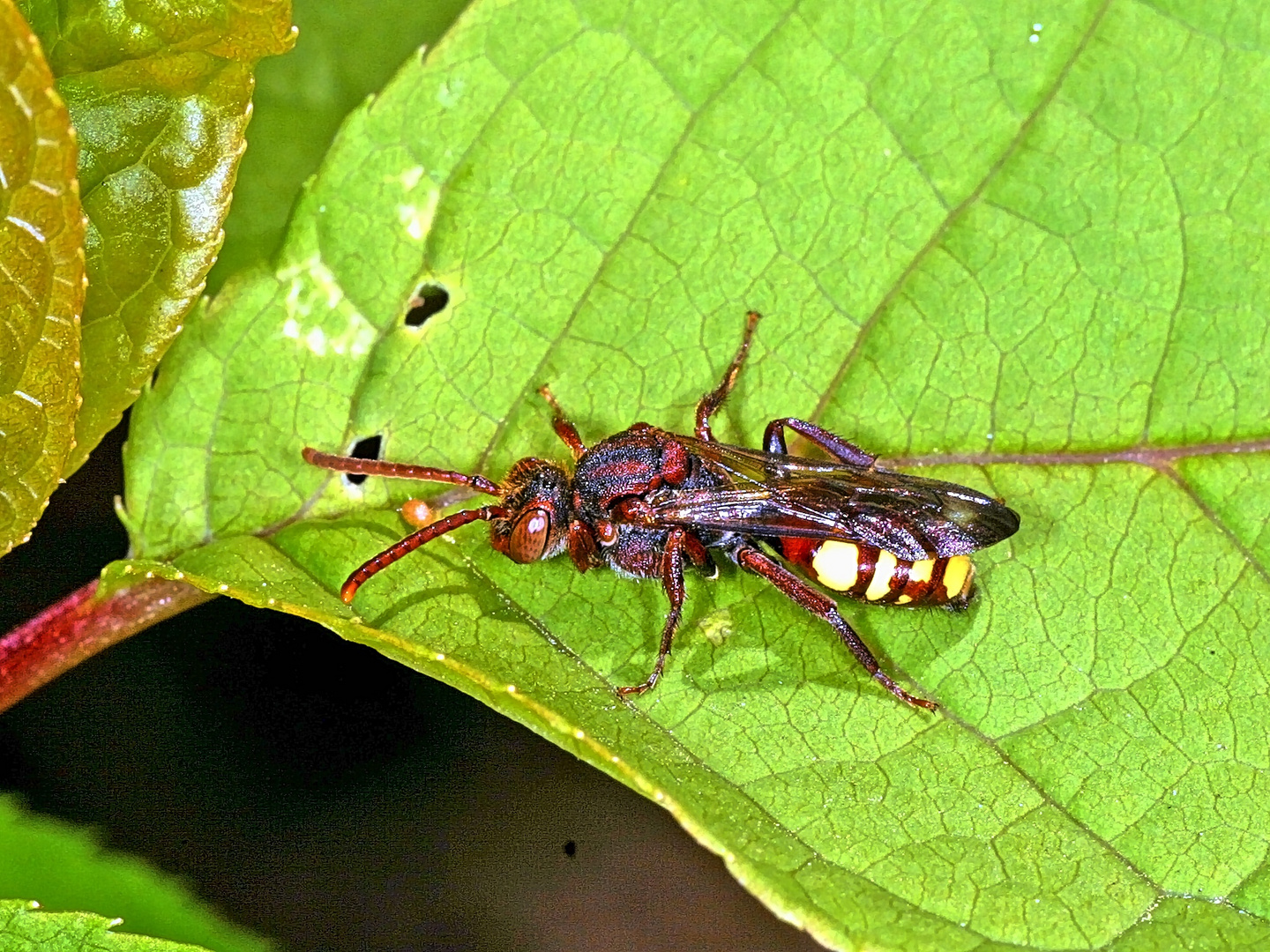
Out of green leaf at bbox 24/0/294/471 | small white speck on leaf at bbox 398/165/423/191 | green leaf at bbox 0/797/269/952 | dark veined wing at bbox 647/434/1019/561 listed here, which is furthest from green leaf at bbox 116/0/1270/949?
green leaf at bbox 0/797/269/952

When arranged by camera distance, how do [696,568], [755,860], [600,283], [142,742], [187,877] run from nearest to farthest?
1. [755,860]
2. [600,283]
3. [696,568]
4. [187,877]
5. [142,742]

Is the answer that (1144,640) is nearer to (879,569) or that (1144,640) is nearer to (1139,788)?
(1139,788)

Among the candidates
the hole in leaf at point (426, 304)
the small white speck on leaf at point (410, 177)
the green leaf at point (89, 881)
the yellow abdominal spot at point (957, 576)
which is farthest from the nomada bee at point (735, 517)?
the green leaf at point (89, 881)

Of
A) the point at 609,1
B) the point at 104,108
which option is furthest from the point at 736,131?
the point at 104,108

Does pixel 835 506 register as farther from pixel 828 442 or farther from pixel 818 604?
pixel 818 604

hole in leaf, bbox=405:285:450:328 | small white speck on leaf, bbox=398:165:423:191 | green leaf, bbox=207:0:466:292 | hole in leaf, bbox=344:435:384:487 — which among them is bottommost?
hole in leaf, bbox=344:435:384:487

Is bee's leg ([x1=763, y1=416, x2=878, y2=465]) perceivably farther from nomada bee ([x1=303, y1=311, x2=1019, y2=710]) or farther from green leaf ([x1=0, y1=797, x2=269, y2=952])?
green leaf ([x1=0, y1=797, x2=269, y2=952])
